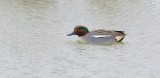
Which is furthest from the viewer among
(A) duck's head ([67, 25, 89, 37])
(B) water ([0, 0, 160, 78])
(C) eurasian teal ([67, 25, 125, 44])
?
(A) duck's head ([67, 25, 89, 37])

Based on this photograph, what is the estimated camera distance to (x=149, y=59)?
11.9 meters

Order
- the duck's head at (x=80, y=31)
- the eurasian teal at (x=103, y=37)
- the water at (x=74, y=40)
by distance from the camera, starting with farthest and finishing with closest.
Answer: the duck's head at (x=80, y=31) < the eurasian teal at (x=103, y=37) < the water at (x=74, y=40)

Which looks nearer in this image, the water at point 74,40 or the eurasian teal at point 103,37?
the water at point 74,40

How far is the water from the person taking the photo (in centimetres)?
1112

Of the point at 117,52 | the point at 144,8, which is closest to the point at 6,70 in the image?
the point at 117,52

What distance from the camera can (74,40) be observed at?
47.6 ft

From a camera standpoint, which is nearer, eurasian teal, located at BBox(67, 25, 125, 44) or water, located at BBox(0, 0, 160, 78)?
water, located at BBox(0, 0, 160, 78)

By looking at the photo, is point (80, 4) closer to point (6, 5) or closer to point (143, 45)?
point (6, 5)

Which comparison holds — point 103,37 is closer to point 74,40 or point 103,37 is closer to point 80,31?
point 80,31

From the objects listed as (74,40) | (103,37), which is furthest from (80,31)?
(103,37)

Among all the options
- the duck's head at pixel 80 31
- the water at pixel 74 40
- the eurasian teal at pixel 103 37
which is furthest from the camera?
the duck's head at pixel 80 31

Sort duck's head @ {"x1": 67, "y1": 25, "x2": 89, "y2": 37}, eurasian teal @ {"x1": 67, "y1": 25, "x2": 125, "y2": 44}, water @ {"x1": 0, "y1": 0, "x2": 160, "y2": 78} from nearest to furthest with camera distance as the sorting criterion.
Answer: water @ {"x1": 0, "y1": 0, "x2": 160, "y2": 78} → eurasian teal @ {"x1": 67, "y1": 25, "x2": 125, "y2": 44} → duck's head @ {"x1": 67, "y1": 25, "x2": 89, "y2": 37}

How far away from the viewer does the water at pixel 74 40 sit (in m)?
11.1

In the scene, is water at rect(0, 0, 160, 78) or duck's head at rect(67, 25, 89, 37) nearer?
water at rect(0, 0, 160, 78)
